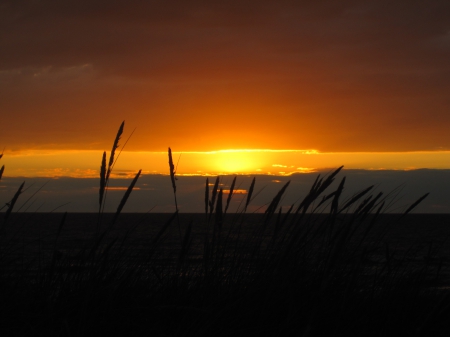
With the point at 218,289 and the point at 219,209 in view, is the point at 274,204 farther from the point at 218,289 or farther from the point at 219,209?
the point at 218,289

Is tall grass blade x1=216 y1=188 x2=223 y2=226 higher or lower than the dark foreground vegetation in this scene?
higher

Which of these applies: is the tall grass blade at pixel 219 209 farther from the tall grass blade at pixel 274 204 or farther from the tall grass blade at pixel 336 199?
the tall grass blade at pixel 336 199

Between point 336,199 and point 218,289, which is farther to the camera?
point 336,199

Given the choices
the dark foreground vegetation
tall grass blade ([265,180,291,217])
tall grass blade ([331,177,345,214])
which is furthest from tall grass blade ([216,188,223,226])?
tall grass blade ([331,177,345,214])

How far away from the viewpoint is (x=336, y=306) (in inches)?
119

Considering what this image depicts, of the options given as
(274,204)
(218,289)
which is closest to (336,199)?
(274,204)

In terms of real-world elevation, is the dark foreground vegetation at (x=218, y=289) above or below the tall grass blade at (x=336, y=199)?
below

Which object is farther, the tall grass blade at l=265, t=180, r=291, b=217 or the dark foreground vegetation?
the tall grass blade at l=265, t=180, r=291, b=217

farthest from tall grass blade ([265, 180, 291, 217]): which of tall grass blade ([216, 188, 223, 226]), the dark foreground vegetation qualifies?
tall grass blade ([216, 188, 223, 226])

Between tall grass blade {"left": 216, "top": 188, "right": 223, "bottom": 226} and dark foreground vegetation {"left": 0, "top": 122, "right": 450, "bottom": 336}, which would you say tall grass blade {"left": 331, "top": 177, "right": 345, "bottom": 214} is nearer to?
dark foreground vegetation {"left": 0, "top": 122, "right": 450, "bottom": 336}

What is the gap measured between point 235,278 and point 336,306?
2.30ft

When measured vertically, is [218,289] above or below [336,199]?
below

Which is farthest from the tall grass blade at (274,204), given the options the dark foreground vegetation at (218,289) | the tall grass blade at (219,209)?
the tall grass blade at (219,209)

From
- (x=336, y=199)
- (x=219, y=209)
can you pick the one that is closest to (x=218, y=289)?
(x=219, y=209)
